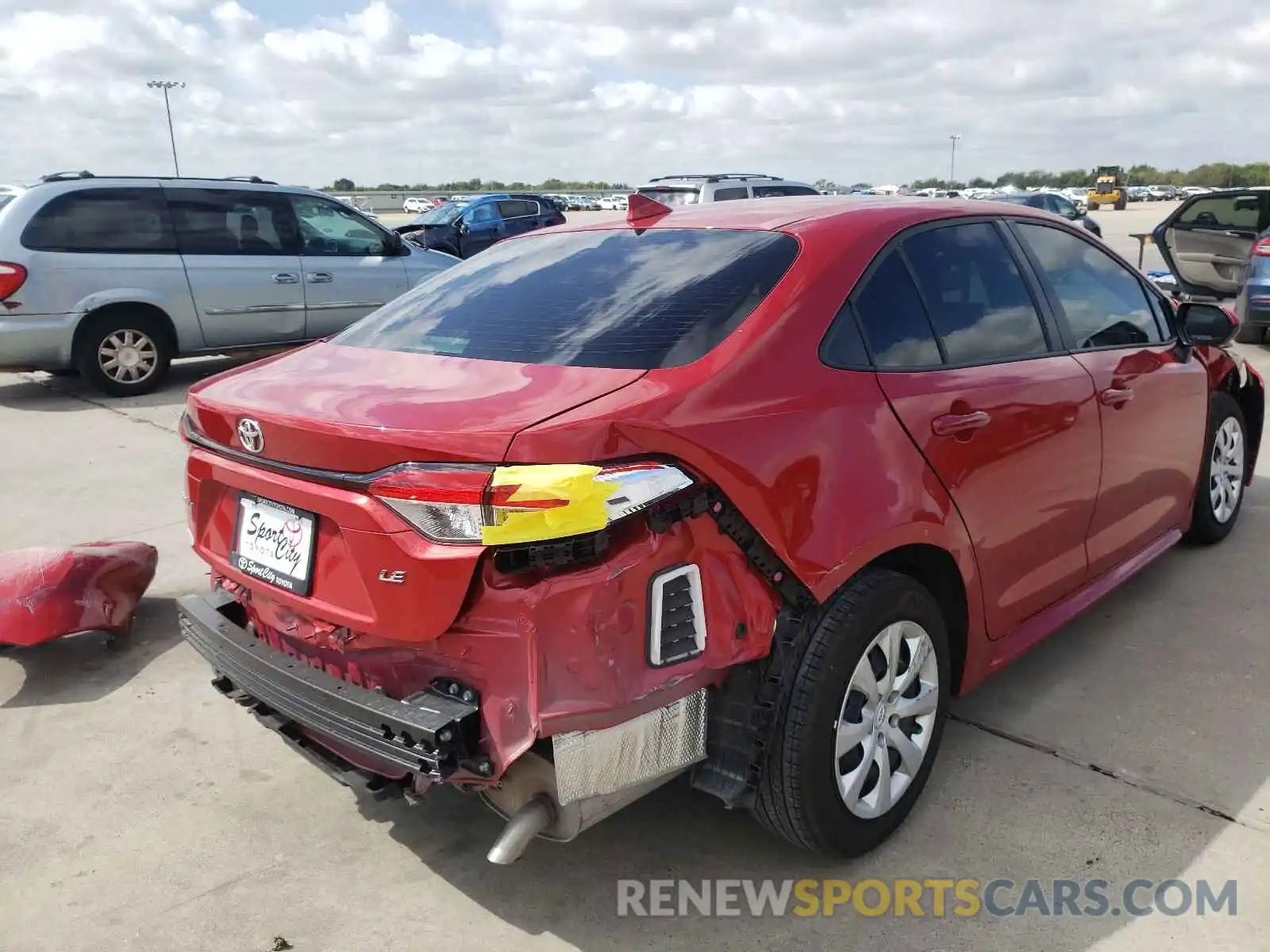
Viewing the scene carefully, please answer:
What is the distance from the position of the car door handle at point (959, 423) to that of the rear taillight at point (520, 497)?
0.93 meters

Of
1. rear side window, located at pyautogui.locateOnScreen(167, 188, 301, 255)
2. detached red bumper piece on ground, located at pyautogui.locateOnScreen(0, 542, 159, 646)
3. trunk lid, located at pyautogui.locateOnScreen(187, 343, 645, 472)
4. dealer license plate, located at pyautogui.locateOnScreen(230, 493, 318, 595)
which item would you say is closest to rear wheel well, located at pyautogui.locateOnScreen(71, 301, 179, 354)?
rear side window, located at pyautogui.locateOnScreen(167, 188, 301, 255)

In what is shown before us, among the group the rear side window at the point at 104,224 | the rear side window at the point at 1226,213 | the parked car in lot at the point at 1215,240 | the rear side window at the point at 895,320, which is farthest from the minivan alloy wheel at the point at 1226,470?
the rear side window at the point at 104,224

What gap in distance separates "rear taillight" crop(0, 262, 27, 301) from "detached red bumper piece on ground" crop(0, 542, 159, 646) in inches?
202

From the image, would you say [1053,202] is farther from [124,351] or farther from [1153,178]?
[1153,178]

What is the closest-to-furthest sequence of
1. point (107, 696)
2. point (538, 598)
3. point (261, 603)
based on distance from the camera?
point (538, 598) < point (261, 603) < point (107, 696)

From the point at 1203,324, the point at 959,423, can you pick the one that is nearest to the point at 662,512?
the point at 959,423

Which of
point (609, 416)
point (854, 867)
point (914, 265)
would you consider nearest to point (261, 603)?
point (609, 416)

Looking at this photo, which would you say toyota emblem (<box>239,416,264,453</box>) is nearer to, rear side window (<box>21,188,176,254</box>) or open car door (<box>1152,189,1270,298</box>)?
rear side window (<box>21,188,176,254</box>)

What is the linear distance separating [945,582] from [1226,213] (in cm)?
1098

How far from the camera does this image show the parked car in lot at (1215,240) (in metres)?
11.2

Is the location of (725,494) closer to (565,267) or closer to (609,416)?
(609,416)

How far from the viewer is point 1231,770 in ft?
9.98

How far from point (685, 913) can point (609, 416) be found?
1.29 metres

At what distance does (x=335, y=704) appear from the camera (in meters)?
2.33
